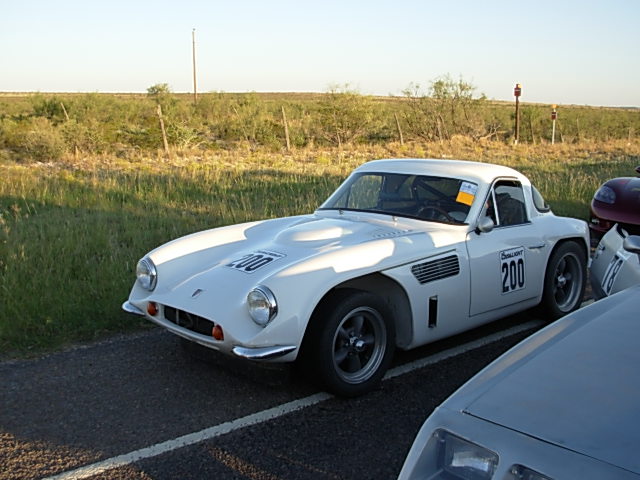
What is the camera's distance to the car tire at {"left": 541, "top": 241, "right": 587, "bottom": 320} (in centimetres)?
570

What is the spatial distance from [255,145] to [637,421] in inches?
1112

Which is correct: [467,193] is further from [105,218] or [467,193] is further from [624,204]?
[105,218]

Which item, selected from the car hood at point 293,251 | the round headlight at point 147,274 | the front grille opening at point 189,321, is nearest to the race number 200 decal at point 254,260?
the car hood at point 293,251

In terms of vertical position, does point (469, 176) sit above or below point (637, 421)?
above

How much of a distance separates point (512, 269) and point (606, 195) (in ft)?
13.2

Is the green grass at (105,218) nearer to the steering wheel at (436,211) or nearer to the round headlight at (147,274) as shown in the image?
the round headlight at (147,274)

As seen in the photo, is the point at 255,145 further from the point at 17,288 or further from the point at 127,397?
the point at 127,397

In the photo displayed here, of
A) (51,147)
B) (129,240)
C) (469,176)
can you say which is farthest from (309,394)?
(51,147)

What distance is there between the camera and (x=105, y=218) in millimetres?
9453

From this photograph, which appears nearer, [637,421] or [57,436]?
[637,421]

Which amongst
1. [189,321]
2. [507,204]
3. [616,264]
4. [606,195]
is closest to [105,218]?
[189,321]

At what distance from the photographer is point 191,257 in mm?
4832

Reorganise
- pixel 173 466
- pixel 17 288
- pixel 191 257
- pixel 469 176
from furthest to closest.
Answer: pixel 17 288, pixel 469 176, pixel 191 257, pixel 173 466

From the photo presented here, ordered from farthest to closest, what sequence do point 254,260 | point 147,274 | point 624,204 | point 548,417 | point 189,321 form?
1. point 624,204
2. point 147,274
3. point 254,260
4. point 189,321
5. point 548,417
